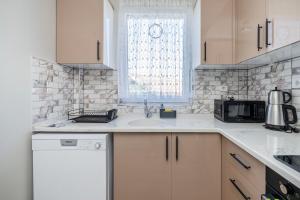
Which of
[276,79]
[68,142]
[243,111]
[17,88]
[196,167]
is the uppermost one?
[276,79]

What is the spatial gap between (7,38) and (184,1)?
180cm

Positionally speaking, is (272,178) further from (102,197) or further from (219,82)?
(219,82)

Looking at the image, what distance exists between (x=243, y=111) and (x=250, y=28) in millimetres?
729

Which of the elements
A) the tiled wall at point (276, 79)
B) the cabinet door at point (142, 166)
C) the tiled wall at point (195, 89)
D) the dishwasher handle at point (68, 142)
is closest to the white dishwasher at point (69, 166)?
the dishwasher handle at point (68, 142)

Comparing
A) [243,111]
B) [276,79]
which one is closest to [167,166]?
[243,111]

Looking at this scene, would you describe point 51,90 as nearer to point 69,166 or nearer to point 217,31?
point 69,166

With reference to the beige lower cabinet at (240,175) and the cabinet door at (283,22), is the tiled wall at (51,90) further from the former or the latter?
the cabinet door at (283,22)

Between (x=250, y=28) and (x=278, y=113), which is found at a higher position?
(x=250, y=28)

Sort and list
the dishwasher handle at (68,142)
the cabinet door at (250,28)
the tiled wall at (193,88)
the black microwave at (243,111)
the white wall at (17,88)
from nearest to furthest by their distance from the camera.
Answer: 1. the white wall at (17,88)
2. the cabinet door at (250,28)
3. the dishwasher handle at (68,142)
4. the black microwave at (243,111)
5. the tiled wall at (193,88)

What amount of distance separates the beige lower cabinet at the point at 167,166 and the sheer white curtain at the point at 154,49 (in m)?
0.78

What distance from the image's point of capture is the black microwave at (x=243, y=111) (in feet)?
5.86

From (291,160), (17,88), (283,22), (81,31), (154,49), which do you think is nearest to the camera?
(291,160)

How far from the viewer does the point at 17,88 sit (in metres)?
1.36

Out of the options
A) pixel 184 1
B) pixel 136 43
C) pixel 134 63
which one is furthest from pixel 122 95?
pixel 184 1
